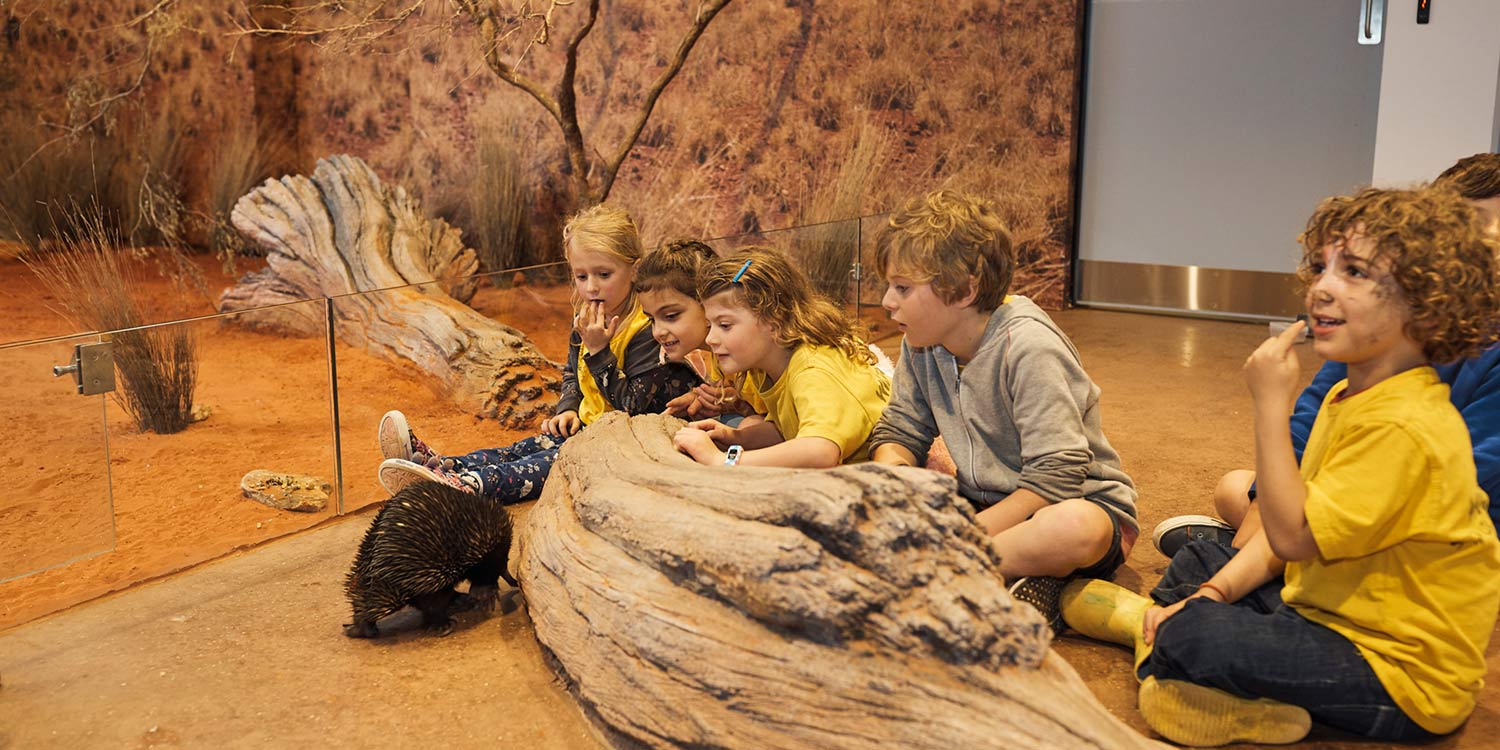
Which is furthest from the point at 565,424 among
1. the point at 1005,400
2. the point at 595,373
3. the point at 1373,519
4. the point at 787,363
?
the point at 1373,519

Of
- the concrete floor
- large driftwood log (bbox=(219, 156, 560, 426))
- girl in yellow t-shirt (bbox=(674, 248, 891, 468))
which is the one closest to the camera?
the concrete floor

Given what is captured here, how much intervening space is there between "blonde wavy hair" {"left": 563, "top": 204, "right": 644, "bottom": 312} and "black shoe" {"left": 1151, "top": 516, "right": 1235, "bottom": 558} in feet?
6.46

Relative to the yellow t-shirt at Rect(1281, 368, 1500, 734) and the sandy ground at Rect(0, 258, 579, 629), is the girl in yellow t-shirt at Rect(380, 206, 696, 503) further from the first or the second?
the yellow t-shirt at Rect(1281, 368, 1500, 734)

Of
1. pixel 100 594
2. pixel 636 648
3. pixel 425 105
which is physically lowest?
pixel 100 594

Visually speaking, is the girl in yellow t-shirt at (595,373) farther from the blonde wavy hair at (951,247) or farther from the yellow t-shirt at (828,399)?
the blonde wavy hair at (951,247)

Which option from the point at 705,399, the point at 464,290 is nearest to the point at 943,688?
the point at 705,399

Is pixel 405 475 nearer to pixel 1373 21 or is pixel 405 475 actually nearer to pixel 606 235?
pixel 606 235

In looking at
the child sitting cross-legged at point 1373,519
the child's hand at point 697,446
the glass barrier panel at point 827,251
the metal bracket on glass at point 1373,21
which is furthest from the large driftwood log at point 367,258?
the metal bracket on glass at point 1373,21

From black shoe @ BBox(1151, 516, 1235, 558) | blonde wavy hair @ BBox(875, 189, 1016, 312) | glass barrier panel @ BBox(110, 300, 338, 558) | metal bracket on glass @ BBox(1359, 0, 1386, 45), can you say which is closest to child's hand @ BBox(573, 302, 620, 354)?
glass barrier panel @ BBox(110, 300, 338, 558)

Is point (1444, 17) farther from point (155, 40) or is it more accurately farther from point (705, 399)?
point (155, 40)

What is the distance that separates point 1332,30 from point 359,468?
19.4 feet

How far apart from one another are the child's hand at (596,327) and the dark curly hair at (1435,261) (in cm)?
246

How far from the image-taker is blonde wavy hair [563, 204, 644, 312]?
13.1ft

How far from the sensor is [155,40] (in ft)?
33.6
